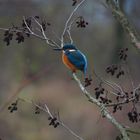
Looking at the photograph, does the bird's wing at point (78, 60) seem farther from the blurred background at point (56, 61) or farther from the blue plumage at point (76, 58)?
the blurred background at point (56, 61)

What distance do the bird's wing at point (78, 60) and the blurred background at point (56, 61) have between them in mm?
4616

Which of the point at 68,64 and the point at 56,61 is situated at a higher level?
the point at 56,61

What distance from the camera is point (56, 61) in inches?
519

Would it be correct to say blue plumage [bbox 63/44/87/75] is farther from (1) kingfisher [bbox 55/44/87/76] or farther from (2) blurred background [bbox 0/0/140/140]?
(2) blurred background [bbox 0/0/140/140]

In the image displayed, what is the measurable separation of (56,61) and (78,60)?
939 cm

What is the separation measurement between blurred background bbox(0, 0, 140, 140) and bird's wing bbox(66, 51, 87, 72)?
4.62 metres

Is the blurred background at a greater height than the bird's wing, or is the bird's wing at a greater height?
the blurred background

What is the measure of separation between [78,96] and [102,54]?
4.20 metres

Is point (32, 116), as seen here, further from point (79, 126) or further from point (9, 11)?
point (9, 11)

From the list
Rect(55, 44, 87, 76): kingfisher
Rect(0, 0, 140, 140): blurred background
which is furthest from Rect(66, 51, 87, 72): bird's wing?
Rect(0, 0, 140, 140): blurred background

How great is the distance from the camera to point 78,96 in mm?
15805

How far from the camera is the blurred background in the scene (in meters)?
10.6

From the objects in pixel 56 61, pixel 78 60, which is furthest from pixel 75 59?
pixel 56 61

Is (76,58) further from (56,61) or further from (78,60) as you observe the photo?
(56,61)
